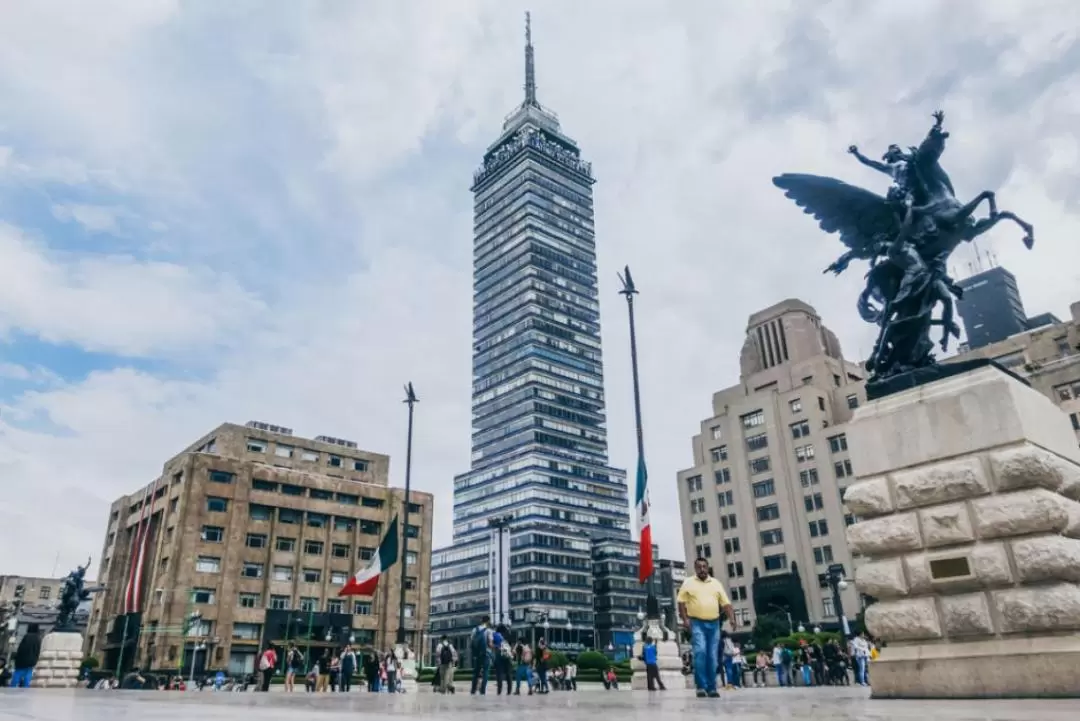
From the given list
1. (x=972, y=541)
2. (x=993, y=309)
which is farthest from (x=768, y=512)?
(x=972, y=541)

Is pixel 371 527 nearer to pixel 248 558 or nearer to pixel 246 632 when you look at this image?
pixel 248 558

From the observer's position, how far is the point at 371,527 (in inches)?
2714

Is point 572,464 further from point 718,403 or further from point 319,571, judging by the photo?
point 319,571

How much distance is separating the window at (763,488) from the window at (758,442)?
11.1 feet

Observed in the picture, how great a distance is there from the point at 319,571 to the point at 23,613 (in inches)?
1518

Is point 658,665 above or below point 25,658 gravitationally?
below

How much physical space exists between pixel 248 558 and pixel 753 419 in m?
49.0

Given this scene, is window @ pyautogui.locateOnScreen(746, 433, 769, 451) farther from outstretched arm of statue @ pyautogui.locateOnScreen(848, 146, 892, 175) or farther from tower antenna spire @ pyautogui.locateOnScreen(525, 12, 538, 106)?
tower antenna spire @ pyautogui.locateOnScreen(525, 12, 538, 106)

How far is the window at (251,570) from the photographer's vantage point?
5991 cm

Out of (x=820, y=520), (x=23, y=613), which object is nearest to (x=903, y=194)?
(x=820, y=520)

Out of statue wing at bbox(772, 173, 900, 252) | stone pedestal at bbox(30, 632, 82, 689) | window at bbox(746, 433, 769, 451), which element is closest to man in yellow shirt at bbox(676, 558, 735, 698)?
statue wing at bbox(772, 173, 900, 252)

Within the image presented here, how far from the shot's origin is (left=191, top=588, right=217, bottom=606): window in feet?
185

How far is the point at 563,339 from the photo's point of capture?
13562 cm

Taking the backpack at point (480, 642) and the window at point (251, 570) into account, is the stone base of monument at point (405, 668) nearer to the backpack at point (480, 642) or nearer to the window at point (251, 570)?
the backpack at point (480, 642)
